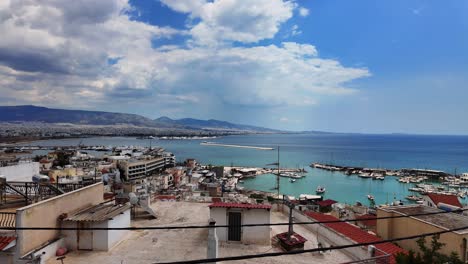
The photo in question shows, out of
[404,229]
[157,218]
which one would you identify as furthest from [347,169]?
[157,218]

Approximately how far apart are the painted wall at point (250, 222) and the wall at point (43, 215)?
3719mm

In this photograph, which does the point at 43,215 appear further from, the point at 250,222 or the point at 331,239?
the point at 331,239

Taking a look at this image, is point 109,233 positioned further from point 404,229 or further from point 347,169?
point 347,169

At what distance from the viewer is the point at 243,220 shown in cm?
796

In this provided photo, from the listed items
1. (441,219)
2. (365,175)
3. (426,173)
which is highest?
(441,219)

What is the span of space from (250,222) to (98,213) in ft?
13.2

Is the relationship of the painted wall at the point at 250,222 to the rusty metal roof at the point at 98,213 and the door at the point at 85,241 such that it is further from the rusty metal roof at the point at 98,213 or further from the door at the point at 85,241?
the door at the point at 85,241

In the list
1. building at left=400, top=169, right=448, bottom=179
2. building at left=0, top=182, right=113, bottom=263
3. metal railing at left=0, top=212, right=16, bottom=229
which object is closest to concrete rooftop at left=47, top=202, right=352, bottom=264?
building at left=0, top=182, right=113, bottom=263

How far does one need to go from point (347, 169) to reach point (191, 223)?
63.7 metres

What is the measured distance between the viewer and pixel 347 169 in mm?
66500

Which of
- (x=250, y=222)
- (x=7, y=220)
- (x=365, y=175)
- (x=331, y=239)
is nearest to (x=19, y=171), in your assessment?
(x=7, y=220)

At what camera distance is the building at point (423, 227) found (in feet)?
28.0

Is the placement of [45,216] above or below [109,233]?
above

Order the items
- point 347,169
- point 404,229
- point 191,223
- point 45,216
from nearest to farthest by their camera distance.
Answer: point 45,216, point 191,223, point 404,229, point 347,169
